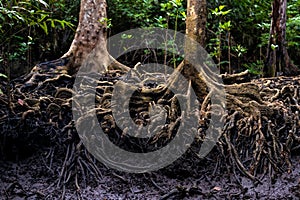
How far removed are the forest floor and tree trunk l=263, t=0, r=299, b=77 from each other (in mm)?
3139

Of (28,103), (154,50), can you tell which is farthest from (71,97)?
(154,50)

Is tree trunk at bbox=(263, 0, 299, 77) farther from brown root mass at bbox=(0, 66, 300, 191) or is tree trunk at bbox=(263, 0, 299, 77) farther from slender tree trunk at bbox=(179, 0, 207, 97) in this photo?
slender tree trunk at bbox=(179, 0, 207, 97)

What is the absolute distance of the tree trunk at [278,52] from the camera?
6832mm

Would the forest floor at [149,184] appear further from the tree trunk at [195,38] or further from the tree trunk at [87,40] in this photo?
the tree trunk at [87,40]

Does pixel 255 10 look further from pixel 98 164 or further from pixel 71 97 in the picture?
pixel 98 164

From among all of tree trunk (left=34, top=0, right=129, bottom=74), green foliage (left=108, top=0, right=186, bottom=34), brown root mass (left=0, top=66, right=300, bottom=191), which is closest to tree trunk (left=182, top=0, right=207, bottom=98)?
brown root mass (left=0, top=66, right=300, bottom=191)

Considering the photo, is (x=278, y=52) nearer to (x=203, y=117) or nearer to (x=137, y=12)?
(x=137, y=12)

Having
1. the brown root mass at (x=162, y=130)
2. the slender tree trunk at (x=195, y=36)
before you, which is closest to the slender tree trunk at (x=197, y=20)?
the slender tree trunk at (x=195, y=36)

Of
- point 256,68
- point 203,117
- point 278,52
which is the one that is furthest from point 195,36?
point 256,68

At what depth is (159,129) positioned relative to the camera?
13.9 feet

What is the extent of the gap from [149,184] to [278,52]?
4299 mm

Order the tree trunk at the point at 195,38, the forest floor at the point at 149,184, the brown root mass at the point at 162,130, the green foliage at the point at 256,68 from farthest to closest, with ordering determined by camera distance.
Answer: the green foliage at the point at 256,68 < the tree trunk at the point at 195,38 < the brown root mass at the point at 162,130 < the forest floor at the point at 149,184

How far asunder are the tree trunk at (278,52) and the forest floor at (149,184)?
3.14 metres

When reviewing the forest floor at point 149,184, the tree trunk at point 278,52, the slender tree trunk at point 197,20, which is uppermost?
the slender tree trunk at point 197,20
